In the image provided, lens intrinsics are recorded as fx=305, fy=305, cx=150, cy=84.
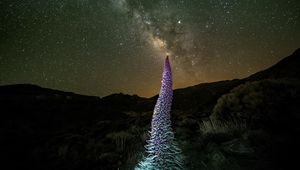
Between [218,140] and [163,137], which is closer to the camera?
[163,137]

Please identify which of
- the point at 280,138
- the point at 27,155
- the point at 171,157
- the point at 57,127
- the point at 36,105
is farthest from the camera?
the point at 36,105

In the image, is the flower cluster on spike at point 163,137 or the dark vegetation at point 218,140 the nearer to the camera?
the flower cluster on spike at point 163,137

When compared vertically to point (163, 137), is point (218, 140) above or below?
below

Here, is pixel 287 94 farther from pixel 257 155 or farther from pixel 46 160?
pixel 46 160

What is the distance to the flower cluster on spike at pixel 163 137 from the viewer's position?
15.8 feet

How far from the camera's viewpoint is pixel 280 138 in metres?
6.50

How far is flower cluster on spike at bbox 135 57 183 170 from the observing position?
189 inches

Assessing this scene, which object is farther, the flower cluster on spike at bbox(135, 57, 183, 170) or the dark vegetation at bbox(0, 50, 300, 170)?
the dark vegetation at bbox(0, 50, 300, 170)

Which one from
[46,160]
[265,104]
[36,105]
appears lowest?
[46,160]

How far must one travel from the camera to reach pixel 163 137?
5133 mm

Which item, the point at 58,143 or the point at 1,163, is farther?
the point at 58,143

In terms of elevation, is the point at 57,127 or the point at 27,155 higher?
the point at 57,127

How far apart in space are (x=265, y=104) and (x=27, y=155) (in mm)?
9633

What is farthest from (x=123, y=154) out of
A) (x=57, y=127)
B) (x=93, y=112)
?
(x=93, y=112)
